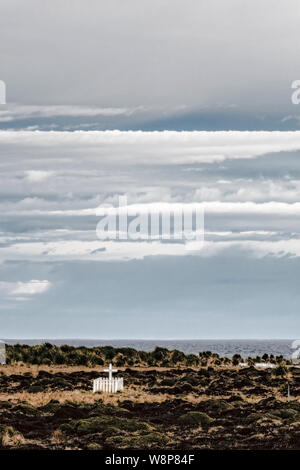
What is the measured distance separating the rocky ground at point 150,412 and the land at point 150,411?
0.11 ft

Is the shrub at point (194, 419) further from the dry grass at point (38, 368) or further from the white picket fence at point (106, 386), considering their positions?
the dry grass at point (38, 368)

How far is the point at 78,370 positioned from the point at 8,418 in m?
26.0

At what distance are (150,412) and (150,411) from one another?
1.03 ft

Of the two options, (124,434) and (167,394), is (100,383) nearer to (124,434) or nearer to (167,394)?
(167,394)

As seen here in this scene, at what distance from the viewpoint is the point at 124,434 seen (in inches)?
1019

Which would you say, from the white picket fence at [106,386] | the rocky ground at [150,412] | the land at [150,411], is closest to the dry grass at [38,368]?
the land at [150,411]

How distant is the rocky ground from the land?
0.11 ft

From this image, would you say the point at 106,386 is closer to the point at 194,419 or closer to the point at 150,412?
the point at 150,412

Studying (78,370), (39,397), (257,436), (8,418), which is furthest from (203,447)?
(78,370)

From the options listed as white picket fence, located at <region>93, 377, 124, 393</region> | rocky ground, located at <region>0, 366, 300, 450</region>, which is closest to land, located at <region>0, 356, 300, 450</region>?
rocky ground, located at <region>0, 366, 300, 450</region>

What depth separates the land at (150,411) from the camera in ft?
81.1

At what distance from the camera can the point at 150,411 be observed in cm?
3334

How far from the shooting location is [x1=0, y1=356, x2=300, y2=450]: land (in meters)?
24.7
